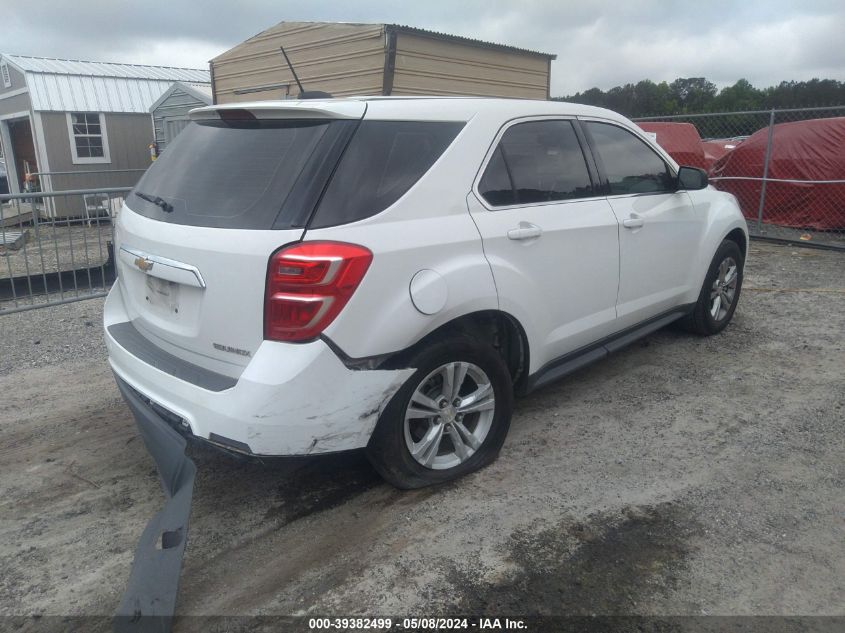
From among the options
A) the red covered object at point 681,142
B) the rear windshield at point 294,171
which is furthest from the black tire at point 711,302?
the red covered object at point 681,142

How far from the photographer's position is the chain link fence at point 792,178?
412 inches

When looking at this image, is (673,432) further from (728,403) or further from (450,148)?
(450,148)

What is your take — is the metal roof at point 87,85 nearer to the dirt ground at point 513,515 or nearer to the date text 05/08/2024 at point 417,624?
the dirt ground at point 513,515

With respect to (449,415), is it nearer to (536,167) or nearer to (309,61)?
(536,167)

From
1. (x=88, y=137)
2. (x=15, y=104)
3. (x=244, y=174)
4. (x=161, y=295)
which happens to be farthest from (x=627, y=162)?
(x=15, y=104)

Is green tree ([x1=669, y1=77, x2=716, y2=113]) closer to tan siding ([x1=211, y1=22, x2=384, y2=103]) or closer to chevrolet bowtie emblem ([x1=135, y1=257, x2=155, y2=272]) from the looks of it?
tan siding ([x1=211, y1=22, x2=384, y2=103])

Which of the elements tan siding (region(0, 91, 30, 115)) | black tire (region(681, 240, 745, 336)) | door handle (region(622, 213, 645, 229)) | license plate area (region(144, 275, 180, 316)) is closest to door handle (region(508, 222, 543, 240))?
door handle (region(622, 213, 645, 229))

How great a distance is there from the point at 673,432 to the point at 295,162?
259cm

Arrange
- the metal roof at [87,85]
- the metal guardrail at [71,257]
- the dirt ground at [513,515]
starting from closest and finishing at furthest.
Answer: the dirt ground at [513,515]
the metal guardrail at [71,257]
the metal roof at [87,85]

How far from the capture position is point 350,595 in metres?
2.62

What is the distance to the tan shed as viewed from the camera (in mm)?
9305

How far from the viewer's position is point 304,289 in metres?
2.67

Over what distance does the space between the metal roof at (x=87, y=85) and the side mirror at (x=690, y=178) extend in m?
19.9

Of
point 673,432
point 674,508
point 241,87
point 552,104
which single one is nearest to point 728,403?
point 673,432
